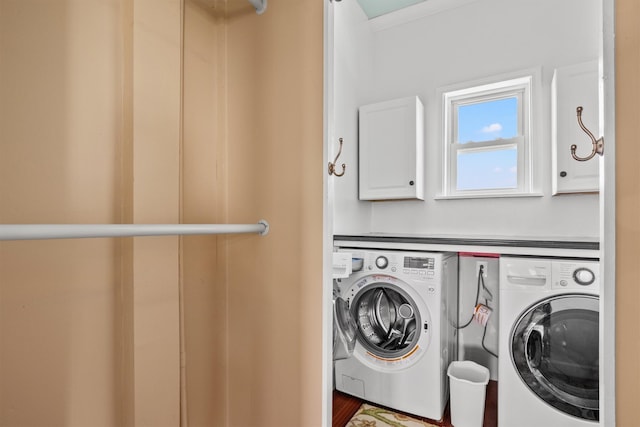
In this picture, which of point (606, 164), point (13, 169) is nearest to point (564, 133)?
point (606, 164)

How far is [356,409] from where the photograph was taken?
1.76 metres

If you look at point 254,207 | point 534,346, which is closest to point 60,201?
point 254,207

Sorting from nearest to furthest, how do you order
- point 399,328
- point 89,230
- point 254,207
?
point 89,230
point 254,207
point 399,328

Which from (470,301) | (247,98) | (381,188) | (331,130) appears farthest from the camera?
(381,188)

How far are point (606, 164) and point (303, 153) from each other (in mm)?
726

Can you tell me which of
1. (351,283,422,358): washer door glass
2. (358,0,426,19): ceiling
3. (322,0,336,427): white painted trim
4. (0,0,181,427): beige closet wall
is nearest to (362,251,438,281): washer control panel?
(351,283,422,358): washer door glass

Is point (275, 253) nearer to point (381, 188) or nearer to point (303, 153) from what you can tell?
point (303, 153)

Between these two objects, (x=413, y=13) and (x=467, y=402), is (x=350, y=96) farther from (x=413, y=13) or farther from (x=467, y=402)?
(x=467, y=402)

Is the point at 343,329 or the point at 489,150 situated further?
the point at 489,150

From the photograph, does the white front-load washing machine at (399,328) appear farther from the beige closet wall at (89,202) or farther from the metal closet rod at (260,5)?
the metal closet rod at (260,5)

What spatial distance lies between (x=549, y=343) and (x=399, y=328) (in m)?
0.71

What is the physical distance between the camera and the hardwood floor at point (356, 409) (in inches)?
64.4

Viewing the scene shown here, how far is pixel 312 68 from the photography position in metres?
0.94

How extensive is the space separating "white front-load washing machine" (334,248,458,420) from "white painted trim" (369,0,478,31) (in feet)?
6.39
